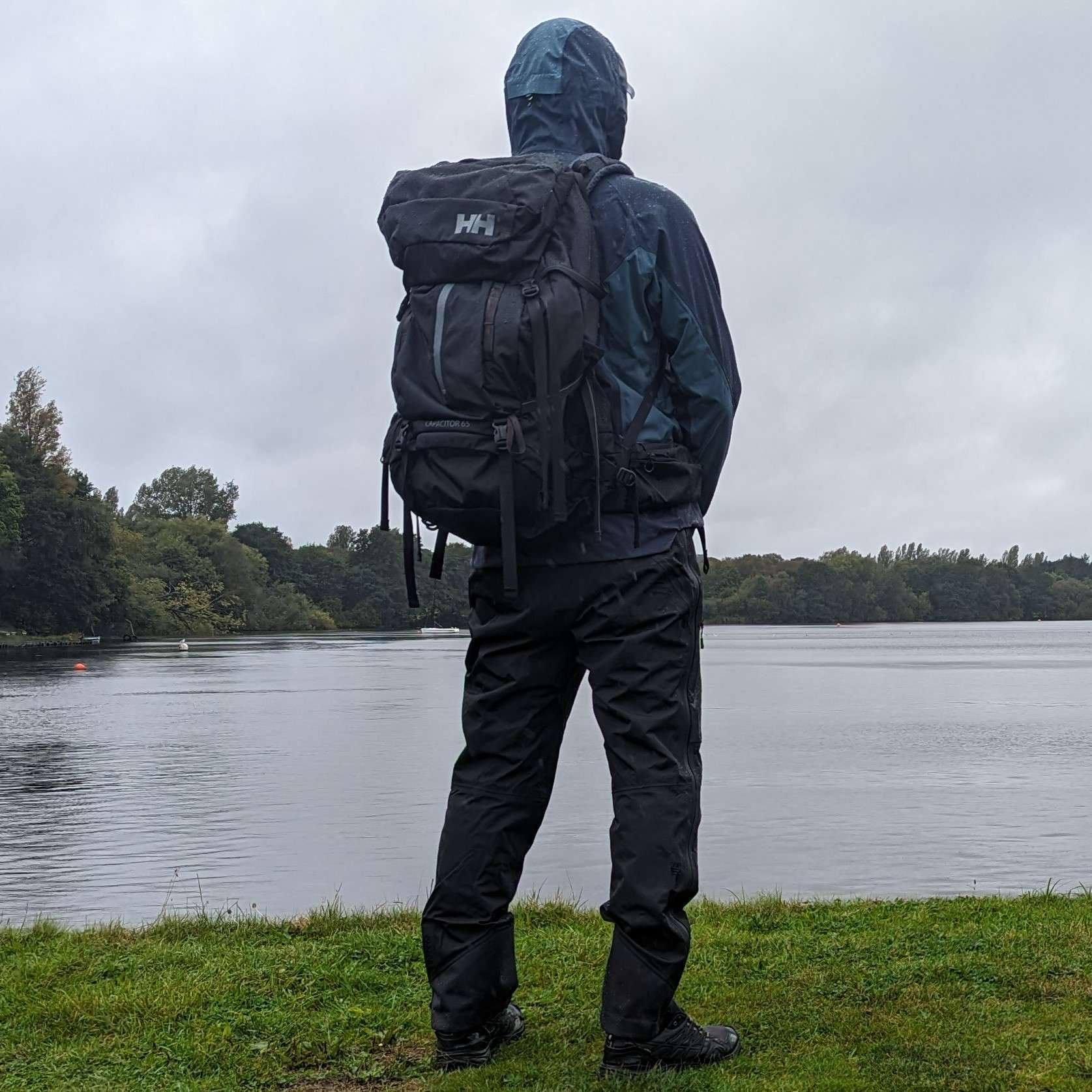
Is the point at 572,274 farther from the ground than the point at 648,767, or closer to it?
farther from the ground

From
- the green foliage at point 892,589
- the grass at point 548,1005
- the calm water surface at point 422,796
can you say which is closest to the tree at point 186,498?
the green foliage at point 892,589

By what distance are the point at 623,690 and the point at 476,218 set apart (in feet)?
4.26

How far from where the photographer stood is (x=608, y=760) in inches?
141

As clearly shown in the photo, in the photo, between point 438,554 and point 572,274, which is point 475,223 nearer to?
point 572,274

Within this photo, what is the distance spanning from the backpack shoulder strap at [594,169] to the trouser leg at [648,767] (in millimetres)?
1002

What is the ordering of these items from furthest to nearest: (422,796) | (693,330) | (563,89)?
(422,796), (563,89), (693,330)

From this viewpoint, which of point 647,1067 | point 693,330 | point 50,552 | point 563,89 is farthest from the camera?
point 50,552

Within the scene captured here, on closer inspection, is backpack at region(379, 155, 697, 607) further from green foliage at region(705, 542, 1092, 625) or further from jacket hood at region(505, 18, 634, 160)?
green foliage at region(705, 542, 1092, 625)

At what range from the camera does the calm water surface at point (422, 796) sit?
29.3 feet

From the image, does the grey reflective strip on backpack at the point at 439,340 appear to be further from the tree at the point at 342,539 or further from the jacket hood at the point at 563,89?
the tree at the point at 342,539

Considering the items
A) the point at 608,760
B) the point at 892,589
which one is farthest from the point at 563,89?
the point at 892,589

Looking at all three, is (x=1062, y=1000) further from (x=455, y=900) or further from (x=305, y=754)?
(x=305, y=754)

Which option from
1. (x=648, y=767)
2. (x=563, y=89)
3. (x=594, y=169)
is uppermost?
(x=563, y=89)

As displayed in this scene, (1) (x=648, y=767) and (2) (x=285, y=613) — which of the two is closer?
(1) (x=648, y=767)
